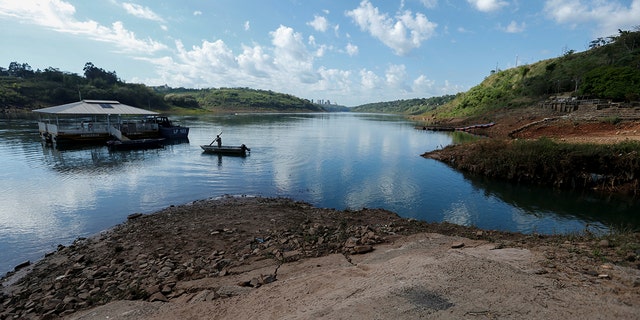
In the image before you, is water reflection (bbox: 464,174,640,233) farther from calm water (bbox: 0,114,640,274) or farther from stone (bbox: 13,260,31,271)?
stone (bbox: 13,260,31,271)

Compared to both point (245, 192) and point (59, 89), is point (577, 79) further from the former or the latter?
point (59, 89)

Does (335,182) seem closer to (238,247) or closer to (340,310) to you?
(238,247)

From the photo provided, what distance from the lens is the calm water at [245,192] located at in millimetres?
14398

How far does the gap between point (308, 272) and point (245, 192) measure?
12.9m

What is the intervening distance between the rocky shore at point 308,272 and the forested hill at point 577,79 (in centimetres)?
4680

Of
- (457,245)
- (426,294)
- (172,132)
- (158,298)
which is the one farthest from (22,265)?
(172,132)

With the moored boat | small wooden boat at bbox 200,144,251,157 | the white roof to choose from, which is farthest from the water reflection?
the white roof

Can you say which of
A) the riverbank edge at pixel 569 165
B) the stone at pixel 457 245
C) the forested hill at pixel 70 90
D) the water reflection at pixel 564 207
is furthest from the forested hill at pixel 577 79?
the forested hill at pixel 70 90

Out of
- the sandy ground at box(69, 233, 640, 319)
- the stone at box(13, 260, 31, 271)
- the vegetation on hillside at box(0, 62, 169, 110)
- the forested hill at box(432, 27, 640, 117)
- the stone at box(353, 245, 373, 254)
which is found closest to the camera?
the sandy ground at box(69, 233, 640, 319)

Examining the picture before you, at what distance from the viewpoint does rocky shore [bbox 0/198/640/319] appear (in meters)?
5.43

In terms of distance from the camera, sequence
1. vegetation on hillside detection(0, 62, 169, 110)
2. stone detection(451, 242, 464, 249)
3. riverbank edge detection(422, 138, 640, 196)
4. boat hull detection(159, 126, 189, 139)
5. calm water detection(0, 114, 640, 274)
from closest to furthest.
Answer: stone detection(451, 242, 464, 249) → calm water detection(0, 114, 640, 274) → riverbank edge detection(422, 138, 640, 196) → boat hull detection(159, 126, 189, 139) → vegetation on hillside detection(0, 62, 169, 110)

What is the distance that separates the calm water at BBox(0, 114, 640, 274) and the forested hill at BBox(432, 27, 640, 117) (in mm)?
32295

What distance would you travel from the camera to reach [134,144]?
124 feet

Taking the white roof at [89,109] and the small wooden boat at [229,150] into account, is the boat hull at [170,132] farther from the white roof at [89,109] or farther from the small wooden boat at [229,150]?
the small wooden boat at [229,150]
